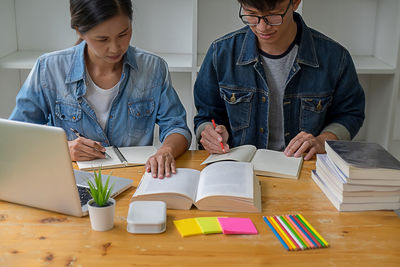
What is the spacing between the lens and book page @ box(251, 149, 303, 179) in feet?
5.30

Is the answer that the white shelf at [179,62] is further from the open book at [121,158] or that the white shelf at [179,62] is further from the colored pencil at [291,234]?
the colored pencil at [291,234]

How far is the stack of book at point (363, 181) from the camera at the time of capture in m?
1.36

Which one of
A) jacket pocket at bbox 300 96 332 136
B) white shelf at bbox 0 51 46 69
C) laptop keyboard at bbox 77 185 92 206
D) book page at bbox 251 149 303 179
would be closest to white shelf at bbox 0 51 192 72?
white shelf at bbox 0 51 46 69

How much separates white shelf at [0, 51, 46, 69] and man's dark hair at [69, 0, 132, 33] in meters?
1.06

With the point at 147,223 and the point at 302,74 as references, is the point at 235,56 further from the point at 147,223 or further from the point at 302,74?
the point at 147,223

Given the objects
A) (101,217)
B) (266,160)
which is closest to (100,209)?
(101,217)

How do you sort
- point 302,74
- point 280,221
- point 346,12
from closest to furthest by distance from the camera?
point 280,221
point 302,74
point 346,12

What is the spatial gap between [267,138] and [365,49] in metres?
1.36

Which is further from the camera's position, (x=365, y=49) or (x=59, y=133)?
(x=365, y=49)

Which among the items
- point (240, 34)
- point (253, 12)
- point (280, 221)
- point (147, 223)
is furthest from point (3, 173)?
point (240, 34)

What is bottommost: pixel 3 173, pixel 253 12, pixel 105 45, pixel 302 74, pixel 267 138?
pixel 267 138

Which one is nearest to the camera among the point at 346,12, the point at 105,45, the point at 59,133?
the point at 59,133

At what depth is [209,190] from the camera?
1397 millimetres

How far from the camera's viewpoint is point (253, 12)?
178 cm
